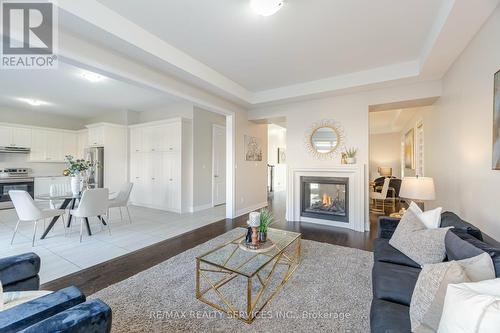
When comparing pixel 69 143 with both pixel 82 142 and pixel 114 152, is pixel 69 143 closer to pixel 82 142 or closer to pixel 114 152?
pixel 82 142

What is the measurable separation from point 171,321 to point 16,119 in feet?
25.5

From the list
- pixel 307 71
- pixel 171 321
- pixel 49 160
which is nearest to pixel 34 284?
pixel 171 321

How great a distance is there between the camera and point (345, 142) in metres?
4.14

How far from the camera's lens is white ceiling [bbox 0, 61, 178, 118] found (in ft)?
12.8

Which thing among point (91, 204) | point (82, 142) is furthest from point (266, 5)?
point (82, 142)

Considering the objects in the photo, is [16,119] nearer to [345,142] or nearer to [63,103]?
[63,103]

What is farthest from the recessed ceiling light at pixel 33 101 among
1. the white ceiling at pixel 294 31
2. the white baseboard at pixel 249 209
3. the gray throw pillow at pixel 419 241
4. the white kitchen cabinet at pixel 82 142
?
the gray throw pillow at pixel 419 241

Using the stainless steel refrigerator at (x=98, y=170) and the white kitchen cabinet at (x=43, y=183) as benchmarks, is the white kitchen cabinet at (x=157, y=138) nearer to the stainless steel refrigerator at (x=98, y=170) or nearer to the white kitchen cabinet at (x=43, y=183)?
the stainless steel refrigerator at (x=98, y=170)

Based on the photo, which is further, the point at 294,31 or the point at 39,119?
the point at 39,119

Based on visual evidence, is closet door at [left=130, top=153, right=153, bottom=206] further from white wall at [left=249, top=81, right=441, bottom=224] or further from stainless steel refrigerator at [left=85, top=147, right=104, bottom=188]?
white wall at [left=249, top=81, right=441, bottom=224]

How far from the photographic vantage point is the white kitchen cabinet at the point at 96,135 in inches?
241

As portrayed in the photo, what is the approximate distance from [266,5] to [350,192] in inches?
A: 132

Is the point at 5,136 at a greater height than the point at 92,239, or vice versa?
the point at 5,136

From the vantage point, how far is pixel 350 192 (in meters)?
4.06
